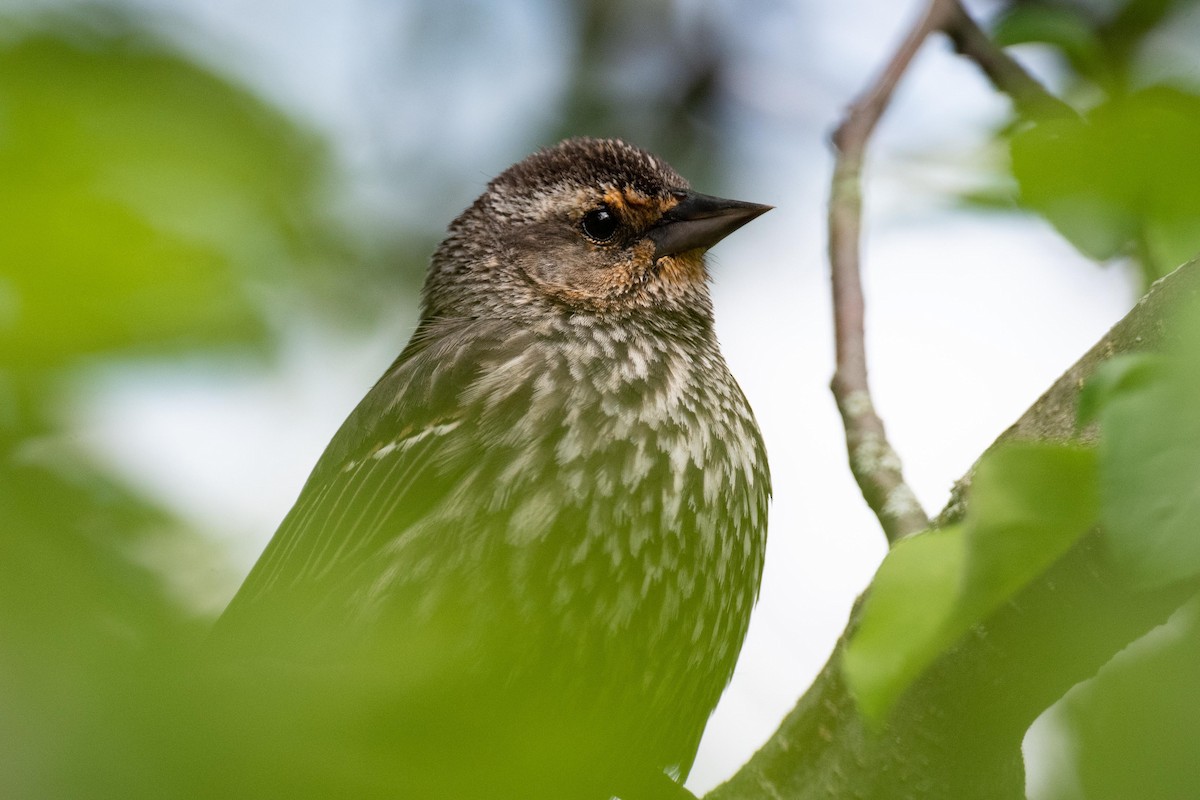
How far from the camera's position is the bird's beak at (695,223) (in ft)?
12.5

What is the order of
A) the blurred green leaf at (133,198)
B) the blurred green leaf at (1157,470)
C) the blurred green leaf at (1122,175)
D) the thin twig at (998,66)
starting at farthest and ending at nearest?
the thin twig at (998,66) → the blurred green leaf at (1122,175) → the blurred green leaf at (1157,470) → the blurred green leaf at (133,198)

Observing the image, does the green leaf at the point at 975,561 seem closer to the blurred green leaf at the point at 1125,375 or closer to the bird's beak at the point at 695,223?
the blurred green leaf at the point at 1125,375

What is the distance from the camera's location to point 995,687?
6.59 feet

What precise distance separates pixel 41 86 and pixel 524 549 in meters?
2.00

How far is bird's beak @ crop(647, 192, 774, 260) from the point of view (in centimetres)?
382

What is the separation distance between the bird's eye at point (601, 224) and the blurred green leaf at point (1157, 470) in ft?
9.16

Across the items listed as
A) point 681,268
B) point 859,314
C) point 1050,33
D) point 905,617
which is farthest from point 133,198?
point 681,268

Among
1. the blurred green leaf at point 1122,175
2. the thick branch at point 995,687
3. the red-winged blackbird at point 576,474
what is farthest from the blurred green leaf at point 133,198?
the red-winged blackbird at point 576,474

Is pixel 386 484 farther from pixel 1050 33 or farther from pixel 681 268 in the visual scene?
pixel 1050 33

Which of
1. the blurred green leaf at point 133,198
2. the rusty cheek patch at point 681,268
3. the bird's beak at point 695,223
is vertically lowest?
the blurred green leaf at point 133,198

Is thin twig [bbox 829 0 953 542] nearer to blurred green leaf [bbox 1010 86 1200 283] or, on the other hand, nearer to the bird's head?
the bird's head

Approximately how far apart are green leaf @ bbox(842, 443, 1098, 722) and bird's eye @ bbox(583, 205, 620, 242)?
8.73ft

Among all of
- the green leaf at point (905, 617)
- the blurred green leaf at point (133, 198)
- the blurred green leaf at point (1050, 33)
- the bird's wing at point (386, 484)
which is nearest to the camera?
the blurred green leaf at point (133, 198)

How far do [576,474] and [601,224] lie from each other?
1.08m
